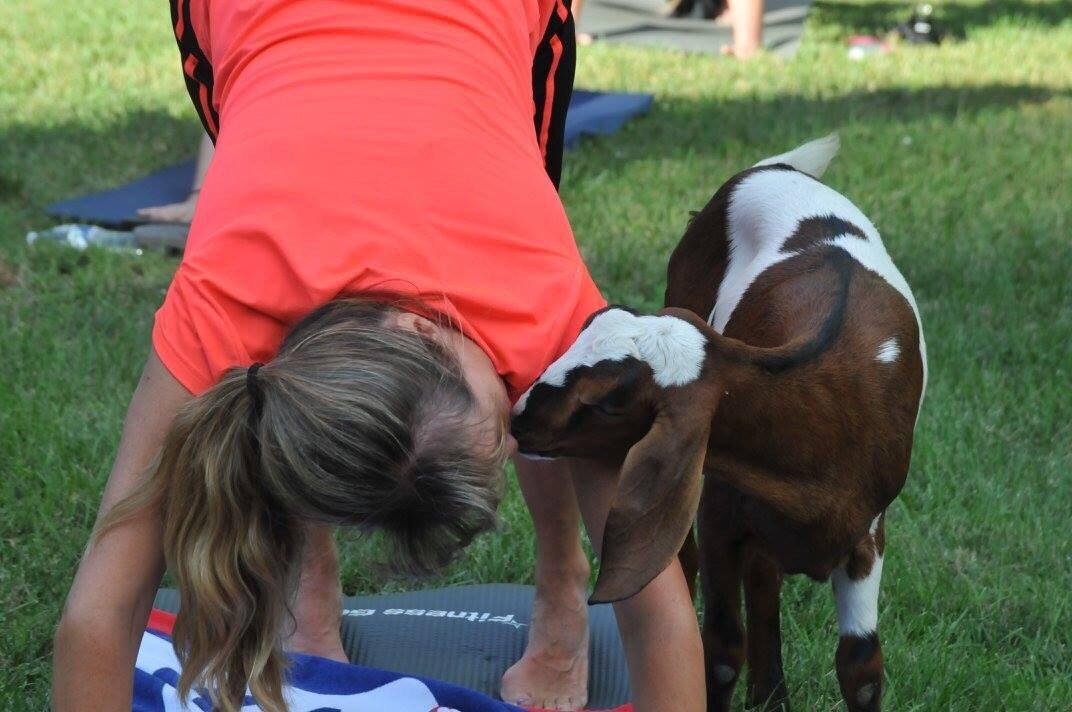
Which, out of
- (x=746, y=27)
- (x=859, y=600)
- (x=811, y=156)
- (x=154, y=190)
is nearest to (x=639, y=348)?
(x=859, y=600)

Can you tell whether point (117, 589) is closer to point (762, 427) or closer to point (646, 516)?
point (646, 516)

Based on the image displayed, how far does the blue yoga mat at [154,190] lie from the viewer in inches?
214

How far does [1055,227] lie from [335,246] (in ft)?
13.3

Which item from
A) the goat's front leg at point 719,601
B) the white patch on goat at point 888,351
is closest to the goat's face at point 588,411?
the goat's front leg at point 719,601

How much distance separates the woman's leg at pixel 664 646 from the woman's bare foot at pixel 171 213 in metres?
3.41

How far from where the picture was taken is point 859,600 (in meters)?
2.52

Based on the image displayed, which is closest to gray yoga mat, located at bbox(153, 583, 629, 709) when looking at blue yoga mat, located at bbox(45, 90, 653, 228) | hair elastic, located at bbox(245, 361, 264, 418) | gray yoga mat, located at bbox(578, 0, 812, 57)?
hair elastic, located at bbox(245, 361, 264, 418)

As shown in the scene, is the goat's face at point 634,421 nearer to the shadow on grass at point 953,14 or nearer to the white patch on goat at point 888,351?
the white patch on goat at point 888,351

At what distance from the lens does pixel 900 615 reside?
297cm

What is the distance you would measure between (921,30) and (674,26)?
1.69 meters

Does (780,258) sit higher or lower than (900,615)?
A: higher

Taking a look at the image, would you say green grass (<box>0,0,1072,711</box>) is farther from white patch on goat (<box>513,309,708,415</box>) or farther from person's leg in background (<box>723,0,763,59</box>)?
white patch on goat (<box>513,309,708,415</box>)

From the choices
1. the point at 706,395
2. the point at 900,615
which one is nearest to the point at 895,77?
the point at 900,615

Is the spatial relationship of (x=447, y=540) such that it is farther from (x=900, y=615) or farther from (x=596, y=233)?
(x=596, y=233)
